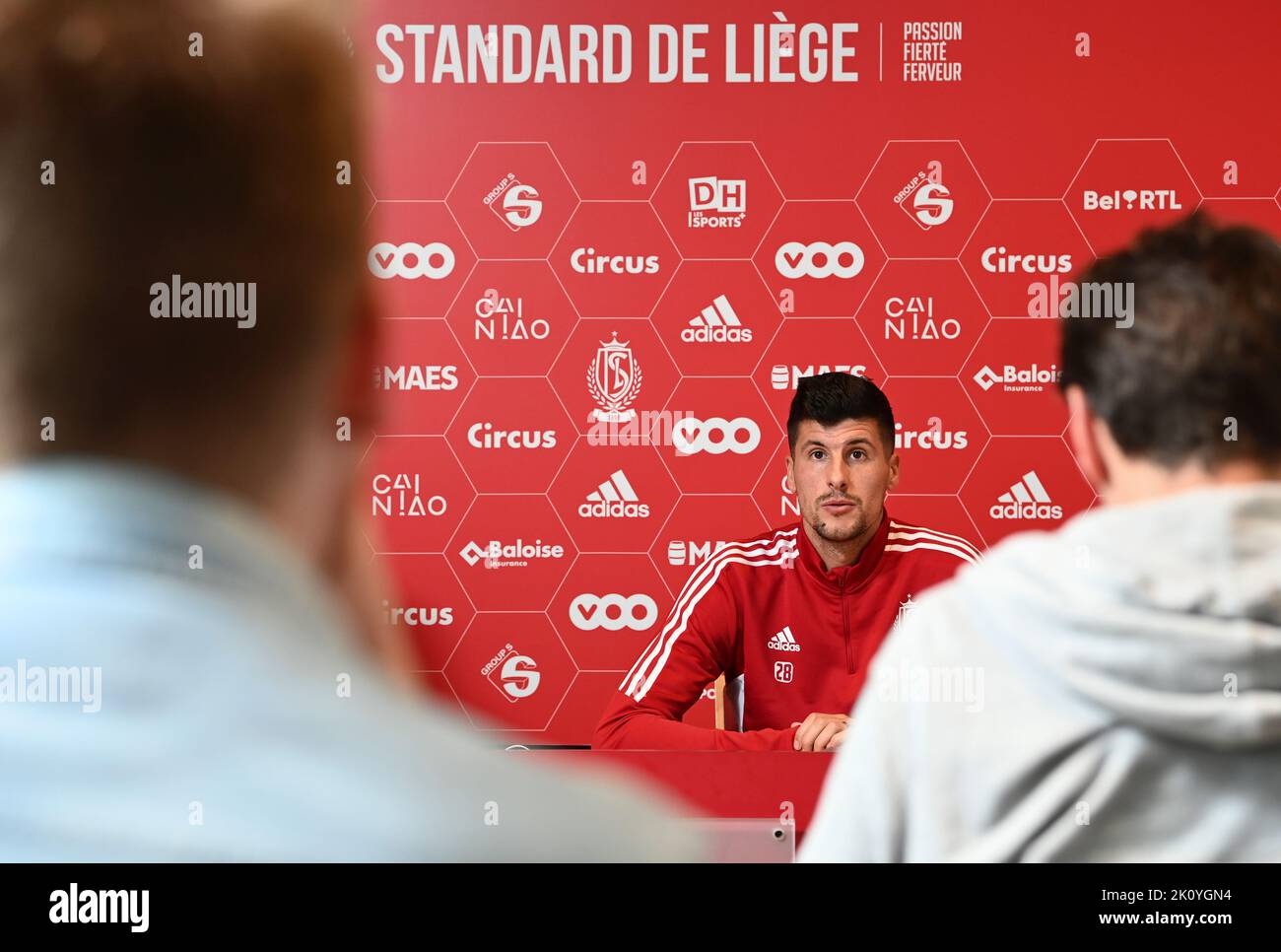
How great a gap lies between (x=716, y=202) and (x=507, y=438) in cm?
88

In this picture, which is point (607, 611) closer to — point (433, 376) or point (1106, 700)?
point (433, 376)

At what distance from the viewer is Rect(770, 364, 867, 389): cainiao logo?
326 cm

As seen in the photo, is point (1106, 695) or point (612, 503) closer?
→ point (1106, 695)

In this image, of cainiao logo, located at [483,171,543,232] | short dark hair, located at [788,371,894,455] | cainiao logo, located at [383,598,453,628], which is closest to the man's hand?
short dark hair, located at [788,371,894,455]

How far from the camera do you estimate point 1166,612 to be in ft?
2.76

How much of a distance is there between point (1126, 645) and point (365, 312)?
63 cm

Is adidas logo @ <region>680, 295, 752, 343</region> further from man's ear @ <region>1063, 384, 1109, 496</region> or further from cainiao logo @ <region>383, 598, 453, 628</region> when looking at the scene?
man's ear @ <region>1063, 384, 1109, 496</region>

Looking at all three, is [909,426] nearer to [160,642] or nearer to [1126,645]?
[1126,645]

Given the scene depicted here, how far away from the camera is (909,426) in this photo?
10.8 ft

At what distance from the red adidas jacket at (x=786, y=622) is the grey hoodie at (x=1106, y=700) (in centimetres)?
162

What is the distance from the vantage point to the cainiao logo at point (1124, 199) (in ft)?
10.8

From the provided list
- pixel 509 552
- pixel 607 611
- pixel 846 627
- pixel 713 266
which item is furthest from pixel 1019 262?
pixel 509 552

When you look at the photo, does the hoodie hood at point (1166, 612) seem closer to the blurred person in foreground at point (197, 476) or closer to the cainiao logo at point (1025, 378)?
the blurred person in foreground at point (197, 476)

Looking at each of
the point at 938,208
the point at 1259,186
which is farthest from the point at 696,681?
the point at 1259,186
